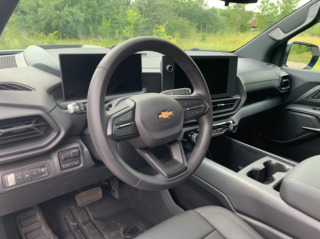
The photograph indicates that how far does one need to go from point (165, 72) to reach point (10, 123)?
807mm

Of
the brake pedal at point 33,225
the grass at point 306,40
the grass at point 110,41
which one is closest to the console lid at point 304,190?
the grass at point 110,41

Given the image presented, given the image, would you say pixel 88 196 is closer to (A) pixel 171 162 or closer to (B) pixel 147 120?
(A) pixel 171 162

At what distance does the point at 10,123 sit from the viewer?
1104 millimetres

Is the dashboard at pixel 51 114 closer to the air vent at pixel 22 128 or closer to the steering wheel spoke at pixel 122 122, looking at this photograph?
the air vent at pixel 22 128

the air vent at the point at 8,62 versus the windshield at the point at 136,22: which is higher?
the windshield at the point at 136,22

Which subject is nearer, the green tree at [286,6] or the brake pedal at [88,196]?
the brake pedal at [88,196]

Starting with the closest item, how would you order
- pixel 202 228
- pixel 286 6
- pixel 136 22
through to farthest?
1. pixel 202 228
2. pixel 136 22
3. pixel 286 6

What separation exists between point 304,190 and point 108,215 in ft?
4.35

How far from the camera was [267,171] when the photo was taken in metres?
1.63

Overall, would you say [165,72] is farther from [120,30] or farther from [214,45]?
[214,45]

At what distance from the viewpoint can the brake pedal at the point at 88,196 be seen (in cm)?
194

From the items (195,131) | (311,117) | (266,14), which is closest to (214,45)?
(266,14)

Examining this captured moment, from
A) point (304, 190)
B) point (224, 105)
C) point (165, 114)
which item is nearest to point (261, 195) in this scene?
point (304, 190)

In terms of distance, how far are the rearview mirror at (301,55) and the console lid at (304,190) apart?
1.72m
